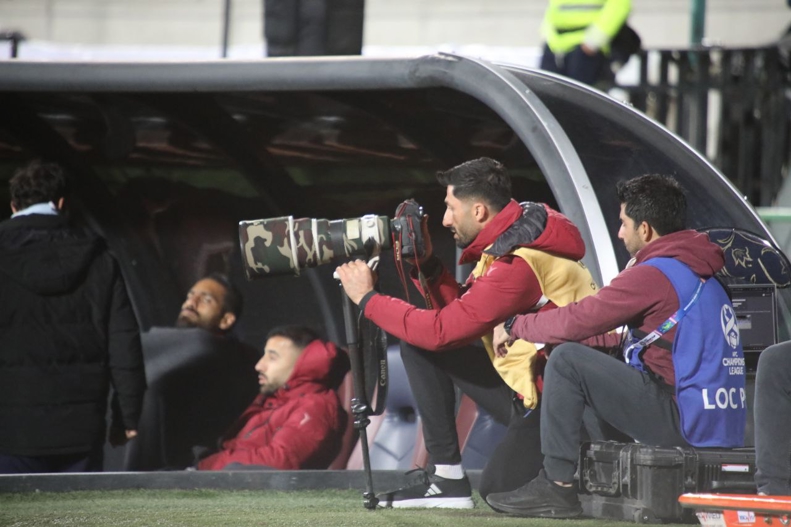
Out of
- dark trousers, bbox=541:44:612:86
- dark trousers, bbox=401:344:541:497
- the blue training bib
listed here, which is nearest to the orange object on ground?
the blue training bib

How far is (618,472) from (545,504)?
0.85 feet

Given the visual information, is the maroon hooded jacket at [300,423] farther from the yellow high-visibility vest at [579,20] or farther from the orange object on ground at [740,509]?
the yellow high-visibility vest at [579,20]

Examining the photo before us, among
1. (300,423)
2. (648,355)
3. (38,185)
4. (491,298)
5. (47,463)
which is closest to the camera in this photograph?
(648,355)

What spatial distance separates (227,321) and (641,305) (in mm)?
3091

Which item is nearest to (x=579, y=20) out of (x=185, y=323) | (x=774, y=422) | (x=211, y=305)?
(x=211, y=305)

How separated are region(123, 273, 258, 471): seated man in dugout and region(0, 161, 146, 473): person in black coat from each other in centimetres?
99

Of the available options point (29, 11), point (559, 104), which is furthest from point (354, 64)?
point (29, 11)

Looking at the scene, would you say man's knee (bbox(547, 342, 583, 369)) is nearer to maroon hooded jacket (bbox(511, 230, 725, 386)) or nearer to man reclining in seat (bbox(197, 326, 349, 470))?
maroon hooded jacket (bbox(511, 230, 725, 386))

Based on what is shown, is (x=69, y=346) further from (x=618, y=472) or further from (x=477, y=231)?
(x=618, y=472)

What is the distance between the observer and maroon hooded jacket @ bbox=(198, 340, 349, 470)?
241 inches

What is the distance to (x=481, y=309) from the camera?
14.3 feet

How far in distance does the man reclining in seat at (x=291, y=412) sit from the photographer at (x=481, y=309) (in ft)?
5.01

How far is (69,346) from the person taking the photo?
5.52 metres

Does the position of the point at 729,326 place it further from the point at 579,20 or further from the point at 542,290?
the point at 579,20
